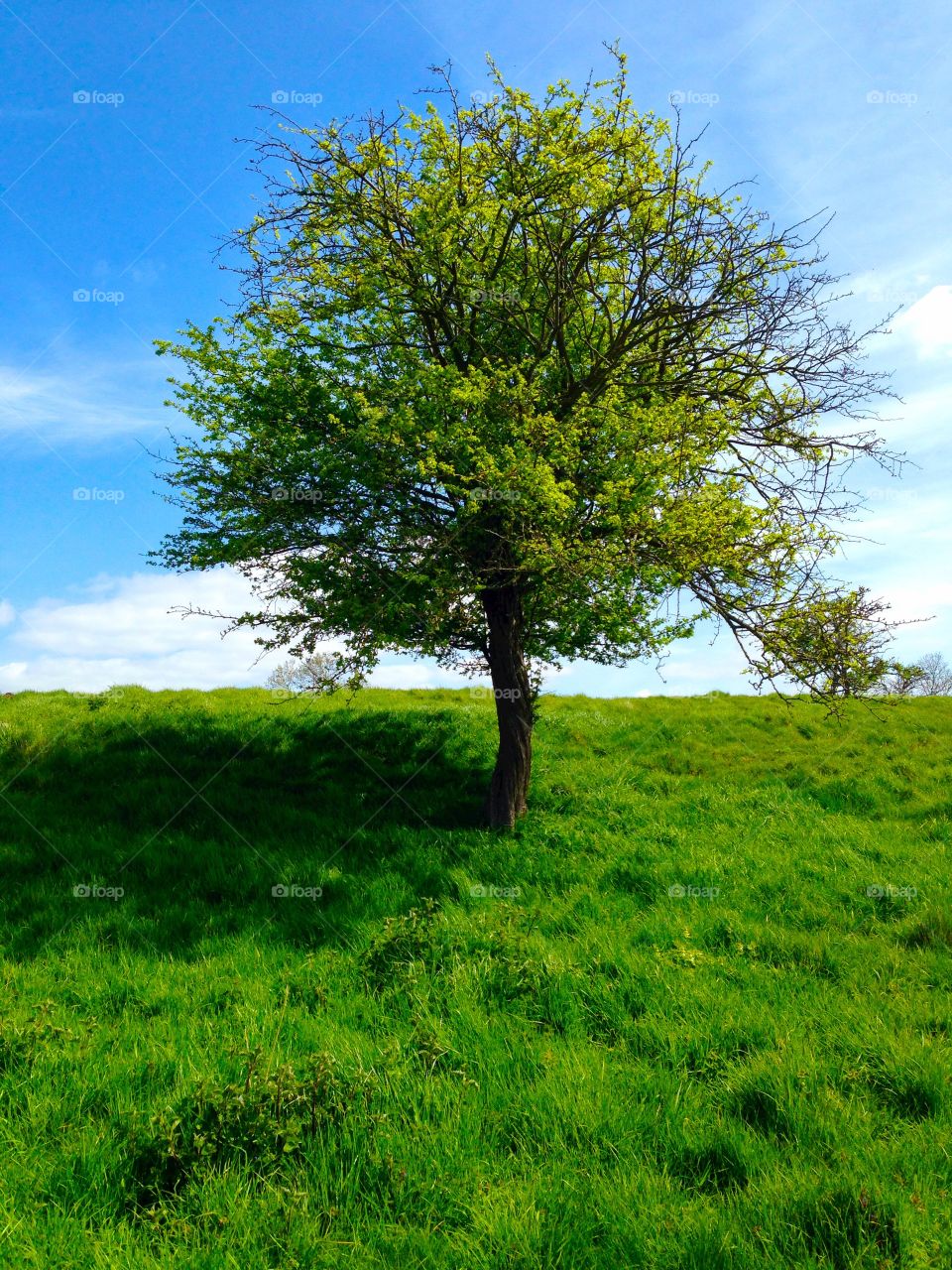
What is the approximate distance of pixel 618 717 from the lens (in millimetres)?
21344

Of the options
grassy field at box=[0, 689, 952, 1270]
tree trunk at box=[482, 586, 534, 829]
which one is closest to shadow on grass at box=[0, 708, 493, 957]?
grassy field at box=[0, 689, 952, 1270]

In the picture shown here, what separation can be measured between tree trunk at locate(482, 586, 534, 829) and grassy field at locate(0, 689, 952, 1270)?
0.63 meters

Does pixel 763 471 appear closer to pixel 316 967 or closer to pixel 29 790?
pixel 316 967

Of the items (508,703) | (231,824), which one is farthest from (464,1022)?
(231,824)

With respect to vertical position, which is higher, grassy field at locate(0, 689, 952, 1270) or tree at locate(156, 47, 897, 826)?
tree at locate(156, 47, 897, 826)

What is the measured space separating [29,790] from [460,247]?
1374 centimetres

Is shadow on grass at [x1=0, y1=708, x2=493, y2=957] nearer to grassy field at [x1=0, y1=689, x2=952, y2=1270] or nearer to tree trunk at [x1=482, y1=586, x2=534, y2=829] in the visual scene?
grassy field at [x1=0, y1=689, x2=952, y2=1270]

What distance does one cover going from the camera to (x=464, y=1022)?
6930 millimetres

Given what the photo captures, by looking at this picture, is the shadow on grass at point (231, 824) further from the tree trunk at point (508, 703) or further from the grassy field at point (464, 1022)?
the tree trunk at point (508, 703)

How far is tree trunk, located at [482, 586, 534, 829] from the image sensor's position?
14305 mm

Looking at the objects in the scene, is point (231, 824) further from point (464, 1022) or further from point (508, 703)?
point (464, 1022)

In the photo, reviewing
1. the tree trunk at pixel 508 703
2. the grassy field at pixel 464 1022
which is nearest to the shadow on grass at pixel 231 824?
the grassy field at pixel 464 1022

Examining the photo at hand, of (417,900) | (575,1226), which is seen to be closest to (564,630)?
(417,900)

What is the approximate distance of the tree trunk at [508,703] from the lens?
14.3m
